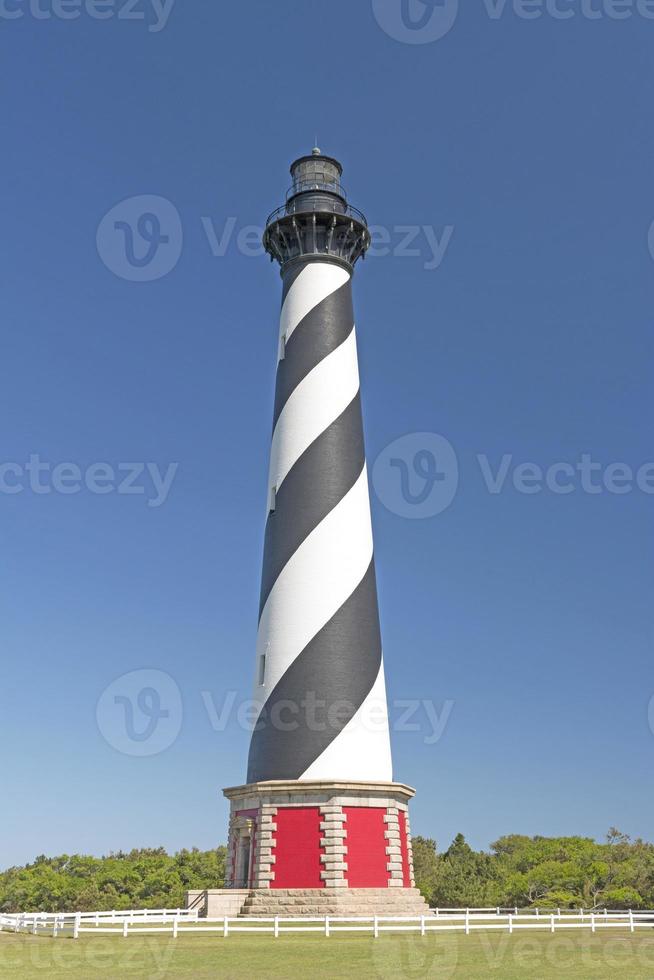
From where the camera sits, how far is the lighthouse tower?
84.1ft

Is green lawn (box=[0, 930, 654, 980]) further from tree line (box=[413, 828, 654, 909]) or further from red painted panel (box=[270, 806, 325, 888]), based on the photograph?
tree line (box=[413, 828, 654, 909])

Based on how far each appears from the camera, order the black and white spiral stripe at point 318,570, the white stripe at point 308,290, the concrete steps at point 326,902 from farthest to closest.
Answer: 1. the white stripe at point 308,290
2. the black and white spiral stripe at point 318,570
3. the concrete steps at point 326,902

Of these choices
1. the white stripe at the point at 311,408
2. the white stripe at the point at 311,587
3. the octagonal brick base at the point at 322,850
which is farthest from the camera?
the white stripe at the point at 311,408

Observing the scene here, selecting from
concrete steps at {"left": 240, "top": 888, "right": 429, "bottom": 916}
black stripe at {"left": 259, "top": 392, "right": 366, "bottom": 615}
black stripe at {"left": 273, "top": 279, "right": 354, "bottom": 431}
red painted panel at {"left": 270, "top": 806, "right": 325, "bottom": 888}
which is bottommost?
concrete steps at {"left": 240, "top": 888, "right": 429, "bottom": 916}

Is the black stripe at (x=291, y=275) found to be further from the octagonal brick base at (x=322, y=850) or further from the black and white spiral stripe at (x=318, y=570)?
the octagonal brick base at (x=322, y=850)

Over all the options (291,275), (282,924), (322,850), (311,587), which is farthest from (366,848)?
(291,275)

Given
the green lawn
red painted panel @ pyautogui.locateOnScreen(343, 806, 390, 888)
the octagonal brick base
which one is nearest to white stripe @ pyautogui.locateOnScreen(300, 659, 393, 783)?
the octagonal brick base

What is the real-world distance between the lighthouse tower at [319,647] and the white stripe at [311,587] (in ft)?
0.15

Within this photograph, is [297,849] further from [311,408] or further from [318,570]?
[311,408]

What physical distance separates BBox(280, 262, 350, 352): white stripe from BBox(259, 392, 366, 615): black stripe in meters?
4.41

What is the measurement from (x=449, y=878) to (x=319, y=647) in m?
28.5

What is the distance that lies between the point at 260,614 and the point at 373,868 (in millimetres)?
8889

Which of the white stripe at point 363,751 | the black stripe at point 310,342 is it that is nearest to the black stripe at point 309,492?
the black stripe at point 310,342

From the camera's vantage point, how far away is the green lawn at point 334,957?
1401 cm
